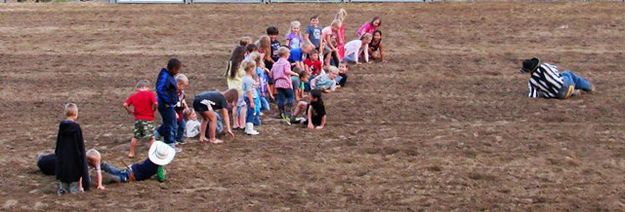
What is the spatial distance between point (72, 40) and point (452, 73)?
10436 mm

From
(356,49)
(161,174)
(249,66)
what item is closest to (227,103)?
(249,66)

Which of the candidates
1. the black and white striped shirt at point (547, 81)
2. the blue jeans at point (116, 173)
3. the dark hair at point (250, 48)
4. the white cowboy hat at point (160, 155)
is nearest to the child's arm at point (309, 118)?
the dark hair at point (250, 48)

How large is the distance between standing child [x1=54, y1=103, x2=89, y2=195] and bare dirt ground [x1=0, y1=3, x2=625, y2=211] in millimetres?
175

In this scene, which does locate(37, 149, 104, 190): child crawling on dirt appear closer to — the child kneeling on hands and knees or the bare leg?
A: the bare leg

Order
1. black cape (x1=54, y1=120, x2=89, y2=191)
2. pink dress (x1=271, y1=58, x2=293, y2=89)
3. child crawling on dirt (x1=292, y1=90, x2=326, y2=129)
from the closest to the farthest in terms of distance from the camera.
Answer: black cape (x1=54, y1=120, x2=89, y2=191)
child crawling on dirt (x1=292, y1=90, x2=326, y2=129)
pink dress (x1=271, y1=58, x2=293, y2=89)

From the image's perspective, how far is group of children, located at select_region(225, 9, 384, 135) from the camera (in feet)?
49.9

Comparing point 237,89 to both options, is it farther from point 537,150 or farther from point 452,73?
point 452,73

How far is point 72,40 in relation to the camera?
25250 millimetres

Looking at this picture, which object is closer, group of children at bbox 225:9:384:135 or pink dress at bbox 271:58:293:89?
group of children at bbox 225:9:384:135

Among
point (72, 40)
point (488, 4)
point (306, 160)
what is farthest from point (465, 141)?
point (488, 4)

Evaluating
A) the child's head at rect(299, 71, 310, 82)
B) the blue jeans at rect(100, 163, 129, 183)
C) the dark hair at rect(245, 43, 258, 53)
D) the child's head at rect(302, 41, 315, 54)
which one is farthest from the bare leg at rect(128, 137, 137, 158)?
the child's head at rect(302, 41, 315, 54)

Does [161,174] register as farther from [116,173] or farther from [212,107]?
[212,107]

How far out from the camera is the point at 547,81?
17391mm

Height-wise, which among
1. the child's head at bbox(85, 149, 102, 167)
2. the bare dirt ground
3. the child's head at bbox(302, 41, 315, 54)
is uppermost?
the child's head at bbox(302, 41, 315, 54)
